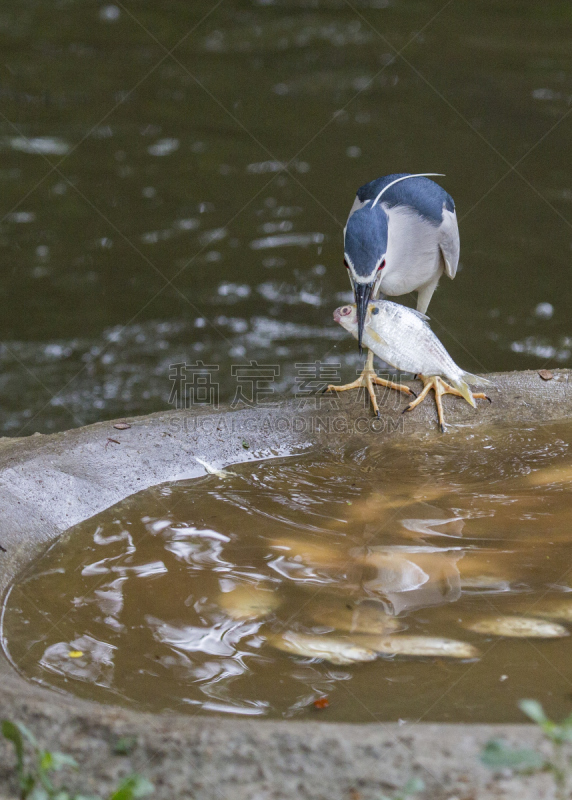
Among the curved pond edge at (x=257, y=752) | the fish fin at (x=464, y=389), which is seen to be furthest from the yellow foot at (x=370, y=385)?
the curved pond edge at (x=257, y=752)

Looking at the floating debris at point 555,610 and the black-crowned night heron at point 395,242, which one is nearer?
the floating debris at point 555,610

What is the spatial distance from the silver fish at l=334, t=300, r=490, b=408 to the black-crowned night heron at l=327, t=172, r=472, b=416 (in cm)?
6

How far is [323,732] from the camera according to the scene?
161cm

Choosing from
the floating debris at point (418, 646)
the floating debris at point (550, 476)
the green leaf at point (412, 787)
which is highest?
the floating debris at point (550, 476)

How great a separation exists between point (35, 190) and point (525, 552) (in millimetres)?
6549

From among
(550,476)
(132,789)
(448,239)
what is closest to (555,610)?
(550,476)

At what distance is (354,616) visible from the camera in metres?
2.24

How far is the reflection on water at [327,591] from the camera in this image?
191 cm

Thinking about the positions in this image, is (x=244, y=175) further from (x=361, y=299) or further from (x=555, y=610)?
(x=555, y=610)

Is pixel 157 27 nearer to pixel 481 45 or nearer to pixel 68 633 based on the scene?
pixel 481 45

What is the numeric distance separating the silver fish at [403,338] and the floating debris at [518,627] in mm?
1219

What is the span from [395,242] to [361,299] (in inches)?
20.7

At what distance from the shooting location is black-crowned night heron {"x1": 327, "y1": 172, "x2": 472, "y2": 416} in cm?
324

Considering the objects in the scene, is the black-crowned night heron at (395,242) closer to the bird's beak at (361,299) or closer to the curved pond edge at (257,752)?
the bird's beak at (361,299)
